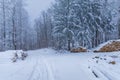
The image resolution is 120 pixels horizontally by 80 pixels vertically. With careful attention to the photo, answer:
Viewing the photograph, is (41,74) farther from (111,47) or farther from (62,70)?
(111,47)

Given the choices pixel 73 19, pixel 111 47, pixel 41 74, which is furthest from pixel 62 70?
pixel 73 19

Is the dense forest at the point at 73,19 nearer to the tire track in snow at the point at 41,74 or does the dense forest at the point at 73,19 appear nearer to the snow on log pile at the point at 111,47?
the snow on log pile at the point at 111,47

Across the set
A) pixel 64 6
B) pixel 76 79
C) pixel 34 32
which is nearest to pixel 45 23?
pixel 34 32

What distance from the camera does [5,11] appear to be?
132ft

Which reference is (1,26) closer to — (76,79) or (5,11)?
(5,11)

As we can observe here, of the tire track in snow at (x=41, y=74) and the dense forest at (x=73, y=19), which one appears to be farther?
the dense forest at (x=73, y=19)

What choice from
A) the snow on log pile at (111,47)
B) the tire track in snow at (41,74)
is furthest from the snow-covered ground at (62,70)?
the snow on log pile at (111,47)

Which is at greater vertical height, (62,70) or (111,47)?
(111,47)

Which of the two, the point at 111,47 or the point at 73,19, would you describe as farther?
the point at 73,19

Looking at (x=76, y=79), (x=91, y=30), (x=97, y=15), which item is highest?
(x=97, y=15)

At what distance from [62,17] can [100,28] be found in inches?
304

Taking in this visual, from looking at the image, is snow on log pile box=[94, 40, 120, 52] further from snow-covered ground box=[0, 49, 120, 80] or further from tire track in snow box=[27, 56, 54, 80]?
tire track in snow box=[27, 56, 54, 80]

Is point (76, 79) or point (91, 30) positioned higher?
point (91, 30)

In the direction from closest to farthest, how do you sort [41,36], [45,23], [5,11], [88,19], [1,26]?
[88,19], [5,11], [1,26], [45,23], [41,36]
